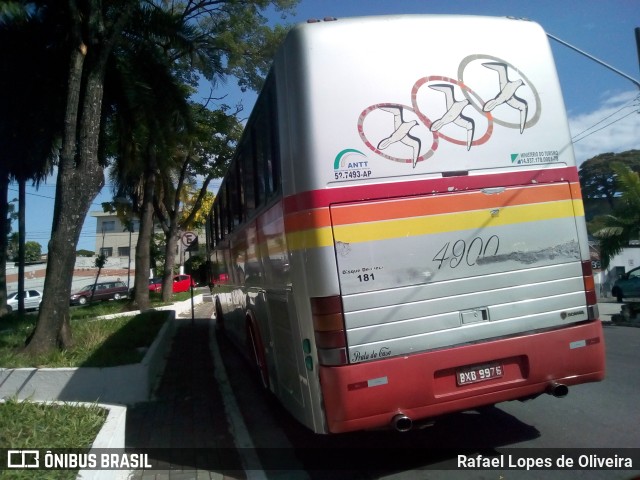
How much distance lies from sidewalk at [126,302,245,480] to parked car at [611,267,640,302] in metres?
17.4

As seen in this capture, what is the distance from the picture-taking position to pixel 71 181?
30.1 feet

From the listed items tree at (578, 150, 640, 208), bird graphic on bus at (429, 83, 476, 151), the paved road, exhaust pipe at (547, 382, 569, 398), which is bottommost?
the paved road

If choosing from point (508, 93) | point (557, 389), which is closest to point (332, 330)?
point (557, 389)

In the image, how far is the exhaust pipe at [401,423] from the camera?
4281 mm

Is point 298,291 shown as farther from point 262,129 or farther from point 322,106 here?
point 262,129

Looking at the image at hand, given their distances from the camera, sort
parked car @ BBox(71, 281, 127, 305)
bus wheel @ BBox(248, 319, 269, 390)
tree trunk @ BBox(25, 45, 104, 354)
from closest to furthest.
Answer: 1. bus wheel @ BBox(248, 319, 269, 390)
2. tree trunk @ BBox(25, 45, 104, 354)
3. parked car @ BBox(71, 281, 127, 305)

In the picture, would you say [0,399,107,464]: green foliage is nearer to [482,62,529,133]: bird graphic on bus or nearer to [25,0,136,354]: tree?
[25,0,136,354]: tree

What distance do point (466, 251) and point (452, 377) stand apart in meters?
1.06

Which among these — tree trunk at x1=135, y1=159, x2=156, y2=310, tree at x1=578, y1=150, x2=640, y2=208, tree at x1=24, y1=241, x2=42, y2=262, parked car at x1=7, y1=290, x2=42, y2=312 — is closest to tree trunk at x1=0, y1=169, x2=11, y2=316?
tree trunk at x1=135, y1=159, x2=156, y2=310

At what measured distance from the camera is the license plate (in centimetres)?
458

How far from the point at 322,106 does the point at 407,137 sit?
2.49 ft

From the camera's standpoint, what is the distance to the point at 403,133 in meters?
4.60

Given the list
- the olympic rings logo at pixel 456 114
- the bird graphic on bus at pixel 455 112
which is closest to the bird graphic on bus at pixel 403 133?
the olympic rings logo at pixel 456 114

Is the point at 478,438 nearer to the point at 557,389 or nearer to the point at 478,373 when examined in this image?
the point at 557,389
